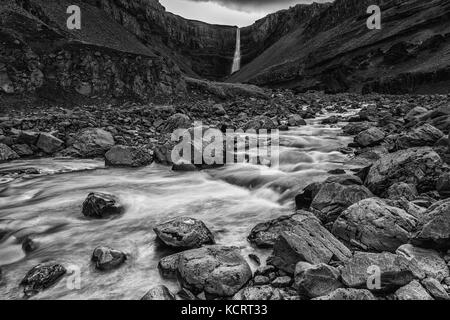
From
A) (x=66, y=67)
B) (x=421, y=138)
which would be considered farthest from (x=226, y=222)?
(x=66, y=67)

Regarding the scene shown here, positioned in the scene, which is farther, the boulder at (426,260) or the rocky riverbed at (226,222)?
the rocky riverbed at (226,222)

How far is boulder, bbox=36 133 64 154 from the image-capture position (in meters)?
13.6

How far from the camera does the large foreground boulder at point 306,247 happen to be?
4672mm

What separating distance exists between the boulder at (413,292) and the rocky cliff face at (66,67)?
25.6 m

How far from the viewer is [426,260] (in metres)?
4.24

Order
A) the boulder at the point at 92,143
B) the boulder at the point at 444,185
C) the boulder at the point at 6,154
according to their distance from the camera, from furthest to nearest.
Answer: the boulder at the point at 92,143 → the boulder at the point at 6,154 → the boulder at the point at 444,185

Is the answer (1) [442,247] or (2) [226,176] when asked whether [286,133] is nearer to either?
(2) [226,176]

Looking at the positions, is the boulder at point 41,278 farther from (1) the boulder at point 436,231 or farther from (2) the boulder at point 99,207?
(1) the boulder at point 436,231

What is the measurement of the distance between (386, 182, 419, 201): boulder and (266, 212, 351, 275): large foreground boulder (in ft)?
6.47

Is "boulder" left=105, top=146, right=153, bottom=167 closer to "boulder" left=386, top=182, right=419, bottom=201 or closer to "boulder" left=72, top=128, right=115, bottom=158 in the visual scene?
"boulder" left=72, top=128, right=115, bottom=158

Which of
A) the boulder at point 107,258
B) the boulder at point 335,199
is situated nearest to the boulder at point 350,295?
the boulder at point 335,199

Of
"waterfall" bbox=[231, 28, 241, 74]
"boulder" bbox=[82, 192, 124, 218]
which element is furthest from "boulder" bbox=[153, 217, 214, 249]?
"waterfall" bbox=[231, 28, 241, 74]

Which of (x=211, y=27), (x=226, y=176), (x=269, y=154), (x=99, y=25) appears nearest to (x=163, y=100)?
(x=269, y=154)

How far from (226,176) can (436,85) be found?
36.7 metres
